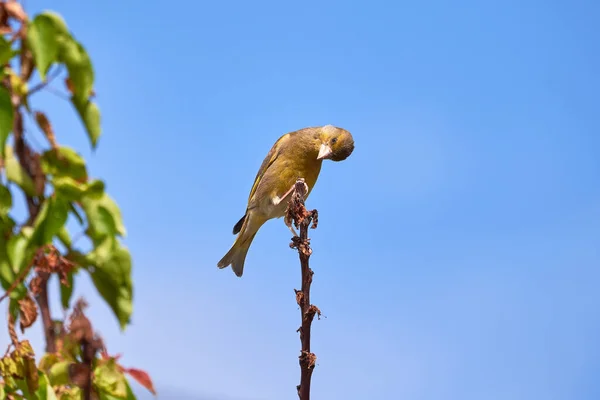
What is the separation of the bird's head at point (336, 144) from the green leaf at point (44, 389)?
4.82 meters

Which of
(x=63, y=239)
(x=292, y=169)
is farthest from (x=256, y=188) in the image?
(x=63, y=239)

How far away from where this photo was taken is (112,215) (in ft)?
5.49

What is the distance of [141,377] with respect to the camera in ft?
5.86

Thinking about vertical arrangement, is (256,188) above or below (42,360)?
above

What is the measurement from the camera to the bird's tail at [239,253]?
7039 mm

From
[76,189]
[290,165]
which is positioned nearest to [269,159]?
[290,165]

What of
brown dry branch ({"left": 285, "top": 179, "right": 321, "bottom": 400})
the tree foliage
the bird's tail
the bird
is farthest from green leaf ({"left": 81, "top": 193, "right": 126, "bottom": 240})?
the bird's tail

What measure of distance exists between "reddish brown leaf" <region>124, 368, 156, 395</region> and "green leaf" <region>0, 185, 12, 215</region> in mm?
456

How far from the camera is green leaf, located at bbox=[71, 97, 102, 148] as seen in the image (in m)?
1.66

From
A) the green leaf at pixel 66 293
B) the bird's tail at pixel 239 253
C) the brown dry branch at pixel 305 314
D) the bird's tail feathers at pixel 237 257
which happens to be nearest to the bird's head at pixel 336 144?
the bird's tail at pixel 239 253

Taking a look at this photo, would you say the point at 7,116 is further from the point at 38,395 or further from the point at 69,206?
the point at 38,395

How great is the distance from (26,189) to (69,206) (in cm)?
10

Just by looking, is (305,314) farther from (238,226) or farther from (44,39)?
(238,226)

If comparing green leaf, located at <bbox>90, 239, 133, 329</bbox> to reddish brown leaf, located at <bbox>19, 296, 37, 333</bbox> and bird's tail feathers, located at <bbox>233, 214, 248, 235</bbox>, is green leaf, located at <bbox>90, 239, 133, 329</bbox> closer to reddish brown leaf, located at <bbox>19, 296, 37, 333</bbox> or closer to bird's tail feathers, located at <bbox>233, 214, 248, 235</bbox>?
reddish brown leaf, located at <bbox>19, 296, 37, 333</bbox>
